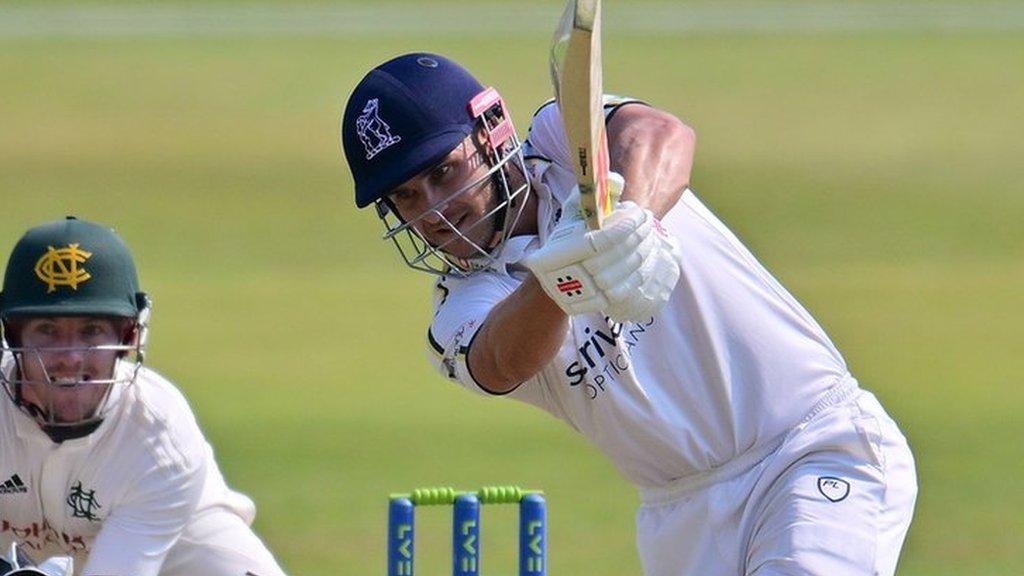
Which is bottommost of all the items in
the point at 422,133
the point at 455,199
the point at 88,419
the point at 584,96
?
the point at 88,419

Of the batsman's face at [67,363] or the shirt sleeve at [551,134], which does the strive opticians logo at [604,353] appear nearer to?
the shirt sleeve at [551,134]

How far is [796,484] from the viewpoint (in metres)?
3.83

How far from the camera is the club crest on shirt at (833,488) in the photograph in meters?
3.81

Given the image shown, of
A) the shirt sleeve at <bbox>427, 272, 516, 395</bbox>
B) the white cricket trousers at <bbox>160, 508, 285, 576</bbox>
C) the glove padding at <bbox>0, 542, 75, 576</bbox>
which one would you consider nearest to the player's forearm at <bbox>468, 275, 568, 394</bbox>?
the shirt sleeve at <bbox>427, 272, 516, 395</bbox>

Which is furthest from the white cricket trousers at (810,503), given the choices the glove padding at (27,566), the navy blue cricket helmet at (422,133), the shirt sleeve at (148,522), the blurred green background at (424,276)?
the blurred green background at (424,276)

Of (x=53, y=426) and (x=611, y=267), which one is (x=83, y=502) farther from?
(x=611, y=267)

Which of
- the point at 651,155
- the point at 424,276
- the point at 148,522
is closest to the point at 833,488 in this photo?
the point at 651,155

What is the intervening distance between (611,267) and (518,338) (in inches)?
14.7

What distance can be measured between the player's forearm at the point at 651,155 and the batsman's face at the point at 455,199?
0.26 meters

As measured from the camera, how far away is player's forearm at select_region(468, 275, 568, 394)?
345 centimetres

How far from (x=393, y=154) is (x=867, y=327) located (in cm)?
748

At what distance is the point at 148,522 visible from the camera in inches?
169

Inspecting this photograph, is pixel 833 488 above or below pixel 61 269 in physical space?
below

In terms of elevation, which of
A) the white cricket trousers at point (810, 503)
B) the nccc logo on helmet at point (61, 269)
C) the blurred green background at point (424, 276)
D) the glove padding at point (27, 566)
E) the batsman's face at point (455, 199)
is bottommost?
the blurred green background at point (424, 276)
